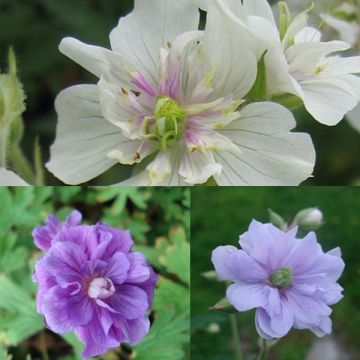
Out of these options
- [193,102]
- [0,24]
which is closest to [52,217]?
[193,102]

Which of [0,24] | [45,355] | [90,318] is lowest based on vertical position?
[0,24]

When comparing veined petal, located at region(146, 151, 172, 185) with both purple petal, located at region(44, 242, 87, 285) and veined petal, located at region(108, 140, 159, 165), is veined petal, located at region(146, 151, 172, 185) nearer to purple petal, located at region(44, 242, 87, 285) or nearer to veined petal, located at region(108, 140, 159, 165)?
veined petal, located at region(108, 140, 159, 165)

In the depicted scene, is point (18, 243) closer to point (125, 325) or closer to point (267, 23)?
point (125, 325)

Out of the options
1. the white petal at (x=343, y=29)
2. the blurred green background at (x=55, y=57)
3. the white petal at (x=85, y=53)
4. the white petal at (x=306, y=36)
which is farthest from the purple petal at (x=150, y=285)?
the blurred green background at (x=55, y=57)

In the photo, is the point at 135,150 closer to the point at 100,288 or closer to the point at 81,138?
the point at 81,138

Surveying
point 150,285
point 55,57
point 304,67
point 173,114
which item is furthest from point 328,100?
point 55,57

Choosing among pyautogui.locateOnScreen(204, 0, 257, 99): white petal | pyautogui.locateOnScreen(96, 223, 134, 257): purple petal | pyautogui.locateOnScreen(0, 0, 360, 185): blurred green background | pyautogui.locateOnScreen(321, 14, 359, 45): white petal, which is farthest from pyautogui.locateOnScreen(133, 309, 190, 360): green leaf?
pyautogui.locateOnScreen(0, 0, 360, 185): blurred green background
